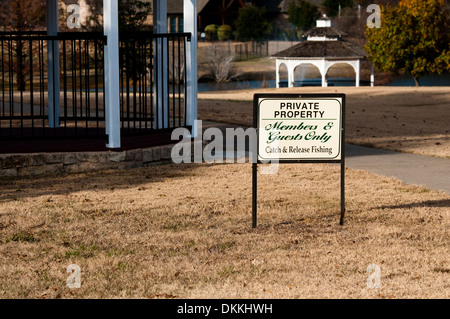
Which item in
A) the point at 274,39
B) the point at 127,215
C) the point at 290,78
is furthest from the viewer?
the point at 274,39

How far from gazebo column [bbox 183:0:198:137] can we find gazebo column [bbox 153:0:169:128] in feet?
1.34

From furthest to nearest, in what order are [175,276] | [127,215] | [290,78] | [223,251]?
[290,78] < [127,215] < [223,251] < [175,276]

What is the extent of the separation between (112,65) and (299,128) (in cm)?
424

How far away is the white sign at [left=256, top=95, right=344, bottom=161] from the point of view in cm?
875

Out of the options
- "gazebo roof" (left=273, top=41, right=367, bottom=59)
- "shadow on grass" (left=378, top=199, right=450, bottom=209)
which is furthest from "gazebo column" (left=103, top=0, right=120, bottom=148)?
"gazebo roof" (left=273, top=41, right=367, bottom=59)

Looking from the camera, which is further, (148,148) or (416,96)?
(416,96)

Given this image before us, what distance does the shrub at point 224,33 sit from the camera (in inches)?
2864

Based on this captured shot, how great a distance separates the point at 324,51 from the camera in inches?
2021

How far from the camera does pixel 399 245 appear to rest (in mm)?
7895

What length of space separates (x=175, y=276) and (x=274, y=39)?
238 feet

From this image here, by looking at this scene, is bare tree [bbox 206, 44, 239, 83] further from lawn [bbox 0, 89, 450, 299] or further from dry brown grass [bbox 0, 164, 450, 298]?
dry brown grass [bbox 0, 164, 450, 298]

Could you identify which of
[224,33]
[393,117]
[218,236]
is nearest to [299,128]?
[218,236]

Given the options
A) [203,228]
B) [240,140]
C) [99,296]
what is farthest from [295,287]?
[240,140]
